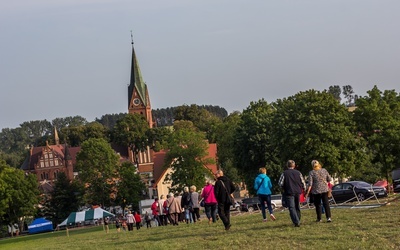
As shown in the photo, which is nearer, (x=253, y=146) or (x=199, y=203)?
(x=199, y=203)

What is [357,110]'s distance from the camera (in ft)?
195

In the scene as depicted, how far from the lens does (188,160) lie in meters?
77.7

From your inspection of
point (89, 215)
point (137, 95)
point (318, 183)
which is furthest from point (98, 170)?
point (318, 183)

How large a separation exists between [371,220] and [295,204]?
6.41 feet

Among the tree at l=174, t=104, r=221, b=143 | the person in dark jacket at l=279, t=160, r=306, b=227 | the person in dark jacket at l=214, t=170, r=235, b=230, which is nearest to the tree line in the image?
the person in dark jacket at l=214, t=170, r=235, b=230

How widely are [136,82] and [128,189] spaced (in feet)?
265

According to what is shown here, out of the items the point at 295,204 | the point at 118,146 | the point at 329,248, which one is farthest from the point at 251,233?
the point at 118,146

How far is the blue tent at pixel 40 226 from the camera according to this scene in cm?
8819

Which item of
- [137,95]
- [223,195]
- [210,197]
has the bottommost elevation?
[223,195]

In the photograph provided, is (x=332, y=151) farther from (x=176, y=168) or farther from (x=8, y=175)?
(x=8, y=175)

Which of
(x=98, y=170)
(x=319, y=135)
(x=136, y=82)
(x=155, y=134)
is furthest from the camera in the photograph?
(x=136, y=82)

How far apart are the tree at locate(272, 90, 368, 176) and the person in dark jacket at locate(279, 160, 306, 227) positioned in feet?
115

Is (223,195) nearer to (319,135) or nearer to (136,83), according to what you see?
(319,135)

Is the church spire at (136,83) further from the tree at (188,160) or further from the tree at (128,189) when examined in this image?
the tree at (188,160)
